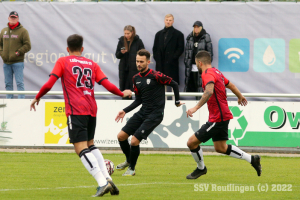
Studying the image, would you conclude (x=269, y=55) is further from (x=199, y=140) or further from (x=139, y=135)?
(x=139, y=135)

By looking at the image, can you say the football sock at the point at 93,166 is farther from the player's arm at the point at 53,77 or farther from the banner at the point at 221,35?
the banner at the point at 221,35

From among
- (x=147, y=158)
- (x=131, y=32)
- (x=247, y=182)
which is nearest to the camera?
(x=247, y=182)

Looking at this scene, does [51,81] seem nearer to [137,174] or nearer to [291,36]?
[137,174]

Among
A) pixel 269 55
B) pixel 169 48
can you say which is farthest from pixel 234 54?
pixel 169 48

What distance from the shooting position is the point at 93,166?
6258mm

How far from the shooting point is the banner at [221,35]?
1420 centimetres

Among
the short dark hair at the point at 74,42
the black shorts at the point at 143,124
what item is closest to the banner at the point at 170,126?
the black shorts at the point at 143,124

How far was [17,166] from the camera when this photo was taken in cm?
962

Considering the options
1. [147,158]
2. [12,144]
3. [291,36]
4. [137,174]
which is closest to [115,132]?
[147,158]

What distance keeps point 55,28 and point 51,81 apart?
338 inches

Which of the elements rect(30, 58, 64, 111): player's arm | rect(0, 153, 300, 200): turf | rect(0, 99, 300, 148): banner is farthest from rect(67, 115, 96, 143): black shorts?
rect(0, 99, 300, 148): banner

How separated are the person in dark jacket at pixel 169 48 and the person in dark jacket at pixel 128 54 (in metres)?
0.53

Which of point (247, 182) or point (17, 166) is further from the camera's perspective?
point (17, 166)

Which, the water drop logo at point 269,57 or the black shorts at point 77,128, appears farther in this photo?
the water drop logo at point 269,57
